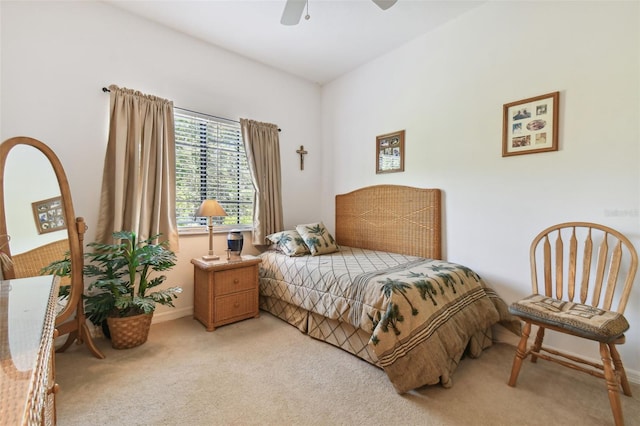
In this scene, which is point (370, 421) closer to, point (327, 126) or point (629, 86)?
point (629, 86)

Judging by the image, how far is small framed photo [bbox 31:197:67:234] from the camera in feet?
6.42

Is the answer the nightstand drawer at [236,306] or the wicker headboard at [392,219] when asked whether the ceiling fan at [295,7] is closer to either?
the wicker headboard at [392,219]

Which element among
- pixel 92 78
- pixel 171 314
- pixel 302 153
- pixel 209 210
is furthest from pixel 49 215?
pixel 302 153

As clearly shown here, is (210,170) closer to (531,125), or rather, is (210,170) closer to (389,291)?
(389,291)

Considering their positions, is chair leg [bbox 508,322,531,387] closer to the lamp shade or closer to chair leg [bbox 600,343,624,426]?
chair leg [bbox 600,343,624,426]

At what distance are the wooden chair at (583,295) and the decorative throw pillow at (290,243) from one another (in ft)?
6.05

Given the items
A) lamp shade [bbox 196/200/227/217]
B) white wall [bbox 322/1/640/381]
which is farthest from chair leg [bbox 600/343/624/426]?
lamp shade [bbox 196/200/227/217]

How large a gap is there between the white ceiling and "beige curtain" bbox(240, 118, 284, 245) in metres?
0.84

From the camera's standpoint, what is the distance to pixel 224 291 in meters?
2.59

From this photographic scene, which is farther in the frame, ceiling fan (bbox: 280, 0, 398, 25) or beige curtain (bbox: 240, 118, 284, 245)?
beige curtain (bbox: 240, 118, 284, 245)

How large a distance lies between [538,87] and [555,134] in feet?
1.31

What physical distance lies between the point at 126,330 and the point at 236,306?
855 mm

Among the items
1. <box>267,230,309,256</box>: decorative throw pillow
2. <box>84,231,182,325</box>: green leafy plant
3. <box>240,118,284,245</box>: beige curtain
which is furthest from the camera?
<box>240,118,284,245</box>: beige curtain

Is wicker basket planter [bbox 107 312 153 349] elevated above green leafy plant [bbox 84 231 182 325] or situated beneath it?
situated beneath
